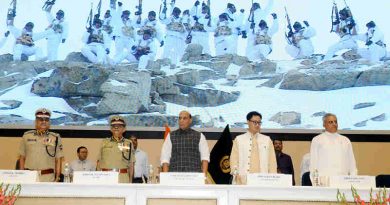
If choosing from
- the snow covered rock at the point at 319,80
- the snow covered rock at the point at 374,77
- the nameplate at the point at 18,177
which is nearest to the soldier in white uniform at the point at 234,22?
the snow covered rock at the point at 319,80

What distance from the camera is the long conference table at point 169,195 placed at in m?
3.51

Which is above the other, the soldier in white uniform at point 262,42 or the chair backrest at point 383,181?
the soldier in white uniform at point 262,42

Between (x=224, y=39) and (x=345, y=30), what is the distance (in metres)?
1.58

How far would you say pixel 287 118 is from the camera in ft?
22.3

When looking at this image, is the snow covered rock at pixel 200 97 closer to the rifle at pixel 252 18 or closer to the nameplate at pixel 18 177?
the rifle at pixel 252 18

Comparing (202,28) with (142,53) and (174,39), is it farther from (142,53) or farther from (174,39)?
(142,53)

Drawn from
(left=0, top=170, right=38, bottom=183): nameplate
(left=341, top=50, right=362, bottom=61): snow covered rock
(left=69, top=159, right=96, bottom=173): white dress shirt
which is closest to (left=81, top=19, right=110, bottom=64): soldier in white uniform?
(left=69, top=159, right=96, bottom=173): white dress shirt

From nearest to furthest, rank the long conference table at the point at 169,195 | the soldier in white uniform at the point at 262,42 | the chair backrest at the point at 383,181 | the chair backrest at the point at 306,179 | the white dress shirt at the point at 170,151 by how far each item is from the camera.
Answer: the long conference table at the point at 169,195 → the white dress shirt at the point at 170,151 → the chair backrest at the point at 383,181 → the chair backrest at the point at 306,179 → the soldier in white uniform at the point at 262,42

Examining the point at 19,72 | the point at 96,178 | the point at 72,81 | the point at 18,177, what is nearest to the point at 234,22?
the point at 72,81

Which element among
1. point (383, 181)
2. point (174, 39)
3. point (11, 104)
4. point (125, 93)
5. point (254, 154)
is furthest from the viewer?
point (174, 39)

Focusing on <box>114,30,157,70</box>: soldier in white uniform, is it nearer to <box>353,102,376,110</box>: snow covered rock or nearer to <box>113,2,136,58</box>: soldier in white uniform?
<box>113,2,136,58</box>: soldier in white uniform

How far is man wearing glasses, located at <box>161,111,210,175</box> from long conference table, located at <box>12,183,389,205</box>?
1.67 meters

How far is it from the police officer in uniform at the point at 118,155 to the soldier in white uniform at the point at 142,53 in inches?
83.6

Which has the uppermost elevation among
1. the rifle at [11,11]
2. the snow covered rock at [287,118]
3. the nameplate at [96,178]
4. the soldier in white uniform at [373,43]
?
the rifle at [11,11]
